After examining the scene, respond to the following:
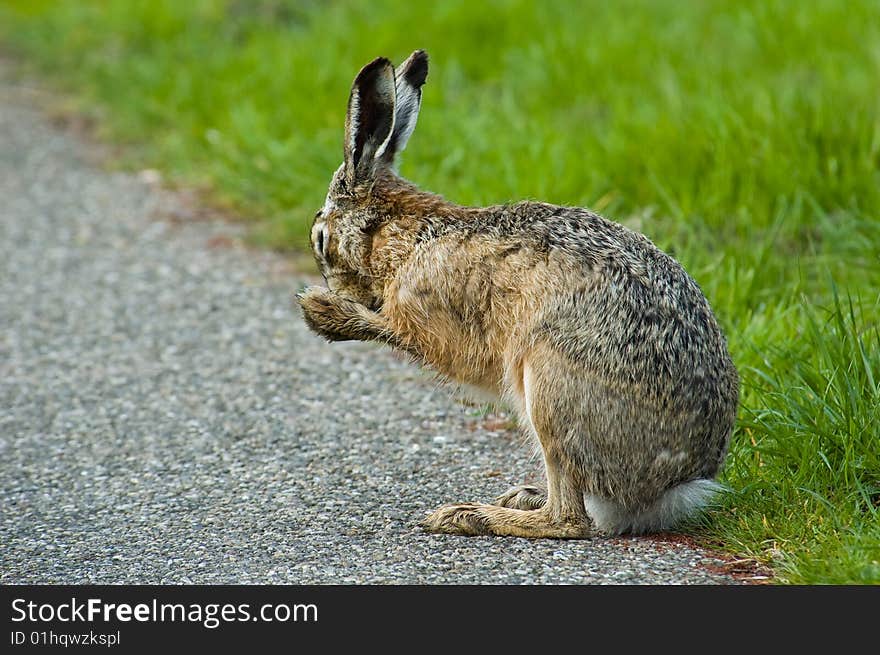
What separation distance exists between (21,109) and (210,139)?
2.98 meters

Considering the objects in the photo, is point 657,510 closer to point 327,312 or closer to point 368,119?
point 327,312

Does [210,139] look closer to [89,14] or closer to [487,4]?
[487,4]

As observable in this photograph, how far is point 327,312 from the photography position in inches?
186

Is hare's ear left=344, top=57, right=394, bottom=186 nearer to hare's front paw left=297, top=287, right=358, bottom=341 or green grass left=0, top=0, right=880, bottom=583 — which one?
Answer: hare's front paw left=297, top=287, right=358, bottom=341

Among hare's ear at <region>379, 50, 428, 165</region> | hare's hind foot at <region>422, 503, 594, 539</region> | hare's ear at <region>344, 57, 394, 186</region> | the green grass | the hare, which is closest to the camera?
the hare

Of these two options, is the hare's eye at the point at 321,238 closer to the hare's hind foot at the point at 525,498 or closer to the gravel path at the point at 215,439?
the gravel path at the point at 215,439

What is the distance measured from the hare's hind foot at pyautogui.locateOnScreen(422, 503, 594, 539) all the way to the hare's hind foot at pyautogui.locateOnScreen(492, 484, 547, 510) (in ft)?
0.43

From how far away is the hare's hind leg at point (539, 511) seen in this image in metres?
4.19

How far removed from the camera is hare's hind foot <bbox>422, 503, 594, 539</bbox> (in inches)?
169

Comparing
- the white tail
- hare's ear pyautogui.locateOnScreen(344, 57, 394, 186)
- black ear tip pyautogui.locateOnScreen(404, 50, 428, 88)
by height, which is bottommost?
the white tail

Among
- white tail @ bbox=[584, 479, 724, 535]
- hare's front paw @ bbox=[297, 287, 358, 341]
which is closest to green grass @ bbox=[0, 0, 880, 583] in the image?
white tail @ bbox=[584, 479, 724, 535]

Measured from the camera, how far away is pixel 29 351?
6.58m
